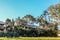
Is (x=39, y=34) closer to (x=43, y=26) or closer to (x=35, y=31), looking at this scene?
(x=35, y=31)

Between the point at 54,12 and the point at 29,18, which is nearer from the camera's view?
the point at 54,12

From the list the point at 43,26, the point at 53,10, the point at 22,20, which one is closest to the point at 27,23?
the point at 22,20

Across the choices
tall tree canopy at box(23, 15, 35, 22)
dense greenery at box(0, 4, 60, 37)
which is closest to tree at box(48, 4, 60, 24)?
dense greenery at box(0, 4, 60, 37)

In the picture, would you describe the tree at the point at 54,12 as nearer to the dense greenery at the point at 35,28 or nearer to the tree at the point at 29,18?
the dense greenery at the point at 35,28

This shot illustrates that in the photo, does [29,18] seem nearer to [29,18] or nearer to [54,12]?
[29,18]

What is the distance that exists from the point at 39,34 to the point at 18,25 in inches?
182

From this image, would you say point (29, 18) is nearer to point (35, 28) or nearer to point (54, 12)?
point (35, 28)

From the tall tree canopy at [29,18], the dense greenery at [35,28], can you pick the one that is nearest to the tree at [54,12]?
the dense greenery at [35,28]

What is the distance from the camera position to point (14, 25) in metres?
33.6

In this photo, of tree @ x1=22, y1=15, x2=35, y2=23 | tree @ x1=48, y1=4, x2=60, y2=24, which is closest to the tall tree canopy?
tree @ x1=22, y1=15, x2=35, y2=23

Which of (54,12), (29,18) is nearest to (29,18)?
(29,18)

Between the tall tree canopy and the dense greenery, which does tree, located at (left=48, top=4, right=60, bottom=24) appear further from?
the tall tree canopy

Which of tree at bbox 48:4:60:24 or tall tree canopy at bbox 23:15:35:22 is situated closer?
tree at bbox 48:4:60:24

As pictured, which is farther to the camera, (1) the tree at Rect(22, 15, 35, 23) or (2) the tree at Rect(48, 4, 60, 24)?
(1) the tree at Rect(22, 15, 35, 23)
